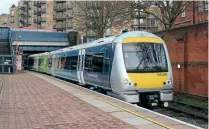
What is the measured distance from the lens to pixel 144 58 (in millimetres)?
14492

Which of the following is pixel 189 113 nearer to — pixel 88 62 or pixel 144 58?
pixel 144 58

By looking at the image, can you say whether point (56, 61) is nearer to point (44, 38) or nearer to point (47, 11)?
point (44, 38)

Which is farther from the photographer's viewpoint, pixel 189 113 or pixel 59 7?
pixel 59 7

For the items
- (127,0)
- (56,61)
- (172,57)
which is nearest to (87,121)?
(172,57)

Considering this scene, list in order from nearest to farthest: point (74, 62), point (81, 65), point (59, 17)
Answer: point (81, 65) → point (74, 62) → point (59, 17)

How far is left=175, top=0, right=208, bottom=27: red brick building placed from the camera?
2805cm

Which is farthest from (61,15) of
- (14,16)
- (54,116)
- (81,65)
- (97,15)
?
(54,116)

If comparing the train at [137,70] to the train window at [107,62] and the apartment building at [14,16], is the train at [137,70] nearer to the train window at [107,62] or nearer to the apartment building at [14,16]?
the train window at [107,62]

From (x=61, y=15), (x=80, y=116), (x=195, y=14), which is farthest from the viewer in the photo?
(x=61, y=15)

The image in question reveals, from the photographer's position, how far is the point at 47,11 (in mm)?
111688

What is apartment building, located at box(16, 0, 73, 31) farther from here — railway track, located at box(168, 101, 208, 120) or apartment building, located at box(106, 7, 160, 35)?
railway track, located at box(168, 101, 208, 120)

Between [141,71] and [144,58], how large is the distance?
658 mm

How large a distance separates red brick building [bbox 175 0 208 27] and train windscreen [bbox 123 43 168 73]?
43.8 ft

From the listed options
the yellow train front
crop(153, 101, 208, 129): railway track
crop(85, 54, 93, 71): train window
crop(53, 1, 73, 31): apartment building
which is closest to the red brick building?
crop(85, 54, 93, 71): train window
